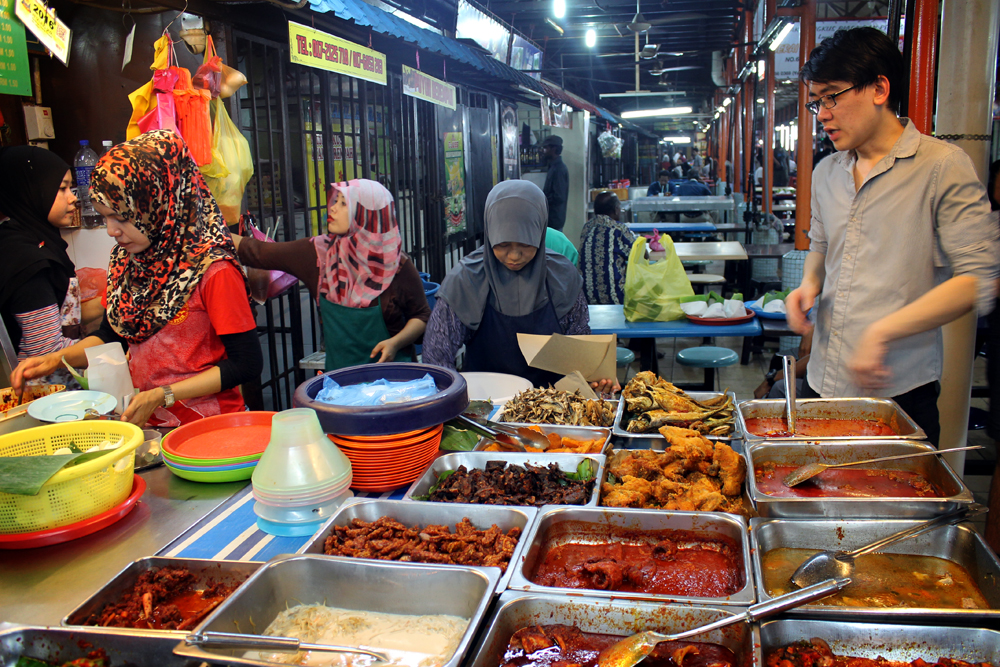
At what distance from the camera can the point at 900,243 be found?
230cm

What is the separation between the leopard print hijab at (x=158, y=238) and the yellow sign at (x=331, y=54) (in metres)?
1.32

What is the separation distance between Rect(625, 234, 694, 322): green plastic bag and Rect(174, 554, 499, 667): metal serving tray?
344 centimetres

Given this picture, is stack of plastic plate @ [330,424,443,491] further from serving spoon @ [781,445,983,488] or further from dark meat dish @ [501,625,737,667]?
serving spoon @ [781,445,983,488]

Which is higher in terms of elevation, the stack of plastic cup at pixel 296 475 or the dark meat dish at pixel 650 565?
the stack of plastic cup at pixel 296 475

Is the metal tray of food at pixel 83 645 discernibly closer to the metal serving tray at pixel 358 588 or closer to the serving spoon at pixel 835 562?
the metal serving tray at pixel 358 588

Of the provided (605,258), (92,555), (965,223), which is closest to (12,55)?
(92,555)

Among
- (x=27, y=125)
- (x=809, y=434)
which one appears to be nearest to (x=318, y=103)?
(x=27, y=125)

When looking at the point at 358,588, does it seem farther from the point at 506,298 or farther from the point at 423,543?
the point at 506,298

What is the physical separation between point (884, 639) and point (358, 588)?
→ 3.36ft

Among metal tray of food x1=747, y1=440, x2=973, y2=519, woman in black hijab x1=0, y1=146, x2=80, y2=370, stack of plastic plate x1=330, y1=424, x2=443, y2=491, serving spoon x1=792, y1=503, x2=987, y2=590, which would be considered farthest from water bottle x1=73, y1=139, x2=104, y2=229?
serving spoon x1=792, y1=503, x2=987, y2=590

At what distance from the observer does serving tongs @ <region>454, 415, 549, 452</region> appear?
7.18ft

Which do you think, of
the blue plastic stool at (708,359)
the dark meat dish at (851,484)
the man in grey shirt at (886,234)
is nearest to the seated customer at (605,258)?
the blue plastic stool at (708,359)

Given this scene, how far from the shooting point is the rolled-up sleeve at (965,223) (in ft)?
6.89

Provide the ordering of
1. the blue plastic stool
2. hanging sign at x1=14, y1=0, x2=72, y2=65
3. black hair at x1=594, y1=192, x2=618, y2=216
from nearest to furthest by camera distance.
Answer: hanging sign at x1=14, y1=0, x2=72, y2=65 < the blue plastic stool < black hair at x1=594, y1=192, x2=618, y2=216
